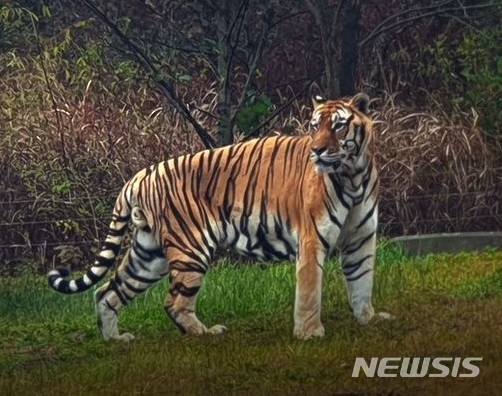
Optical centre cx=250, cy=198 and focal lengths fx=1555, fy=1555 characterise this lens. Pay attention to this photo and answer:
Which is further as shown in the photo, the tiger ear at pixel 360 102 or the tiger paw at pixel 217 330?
the tiger paw at pixel 217 330

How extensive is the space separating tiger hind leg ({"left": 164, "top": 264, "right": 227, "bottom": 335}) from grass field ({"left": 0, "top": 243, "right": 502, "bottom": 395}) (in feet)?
0.35

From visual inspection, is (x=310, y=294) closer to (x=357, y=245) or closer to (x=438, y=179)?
(x=357, y=245)

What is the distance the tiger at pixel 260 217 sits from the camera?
349 inches

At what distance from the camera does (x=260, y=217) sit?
363 inches

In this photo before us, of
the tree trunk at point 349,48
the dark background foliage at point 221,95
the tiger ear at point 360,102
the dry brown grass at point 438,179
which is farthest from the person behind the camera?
the dry brown grass at point 438,179

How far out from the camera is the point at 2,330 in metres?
9.80

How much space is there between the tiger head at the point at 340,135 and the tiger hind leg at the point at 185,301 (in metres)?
0.99

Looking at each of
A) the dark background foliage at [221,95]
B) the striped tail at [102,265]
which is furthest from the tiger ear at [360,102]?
the dark background foliage at [221,95]

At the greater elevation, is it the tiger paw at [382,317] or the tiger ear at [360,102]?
the tiger ear at [360,102]

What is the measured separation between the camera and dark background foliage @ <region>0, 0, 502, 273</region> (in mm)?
12359

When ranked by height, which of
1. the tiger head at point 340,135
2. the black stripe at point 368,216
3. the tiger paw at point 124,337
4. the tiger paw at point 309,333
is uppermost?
the tiger head at point 340,135

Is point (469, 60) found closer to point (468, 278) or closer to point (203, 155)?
point (468, 278)

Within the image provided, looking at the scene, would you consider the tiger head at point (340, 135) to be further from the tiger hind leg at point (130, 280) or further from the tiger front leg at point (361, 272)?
the tiger hind leg at point (130, 280)

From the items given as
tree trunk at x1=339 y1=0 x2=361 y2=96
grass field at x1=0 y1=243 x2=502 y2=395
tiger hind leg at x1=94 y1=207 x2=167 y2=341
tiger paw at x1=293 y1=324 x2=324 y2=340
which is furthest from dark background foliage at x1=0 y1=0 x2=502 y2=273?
tiger paw at x1=293 y1=324 x2=324 y2=340
